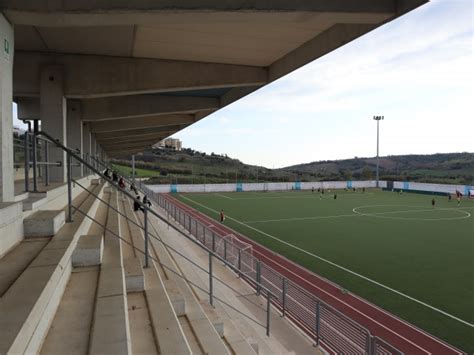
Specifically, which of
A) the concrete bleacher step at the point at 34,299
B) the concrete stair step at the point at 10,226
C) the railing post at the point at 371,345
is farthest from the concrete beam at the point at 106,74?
the railing post at the point at 371,345

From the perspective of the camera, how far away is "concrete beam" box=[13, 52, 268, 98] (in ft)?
30.3

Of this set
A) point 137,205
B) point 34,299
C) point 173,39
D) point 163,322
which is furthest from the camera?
point 137,205

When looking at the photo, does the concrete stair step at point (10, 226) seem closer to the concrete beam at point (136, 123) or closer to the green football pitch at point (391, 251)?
the green football pitch at point (391, 251)

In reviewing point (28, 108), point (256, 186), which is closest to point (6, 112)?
point (28, 108)

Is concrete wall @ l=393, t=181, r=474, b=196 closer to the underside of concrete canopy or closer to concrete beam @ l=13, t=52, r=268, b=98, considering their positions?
the underside of concrete canopy

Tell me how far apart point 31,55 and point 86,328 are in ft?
27.6

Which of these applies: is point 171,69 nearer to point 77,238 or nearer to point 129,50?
point 129,50

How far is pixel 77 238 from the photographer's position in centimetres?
529

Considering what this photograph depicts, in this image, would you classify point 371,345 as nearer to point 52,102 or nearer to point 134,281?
point 134,281

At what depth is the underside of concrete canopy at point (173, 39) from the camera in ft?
15.3

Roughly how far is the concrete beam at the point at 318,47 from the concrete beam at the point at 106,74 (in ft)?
7.35

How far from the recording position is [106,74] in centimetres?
929

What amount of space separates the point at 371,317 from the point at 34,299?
403 inches

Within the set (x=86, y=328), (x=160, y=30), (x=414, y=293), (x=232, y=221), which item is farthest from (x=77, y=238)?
(x=232, y=221)
